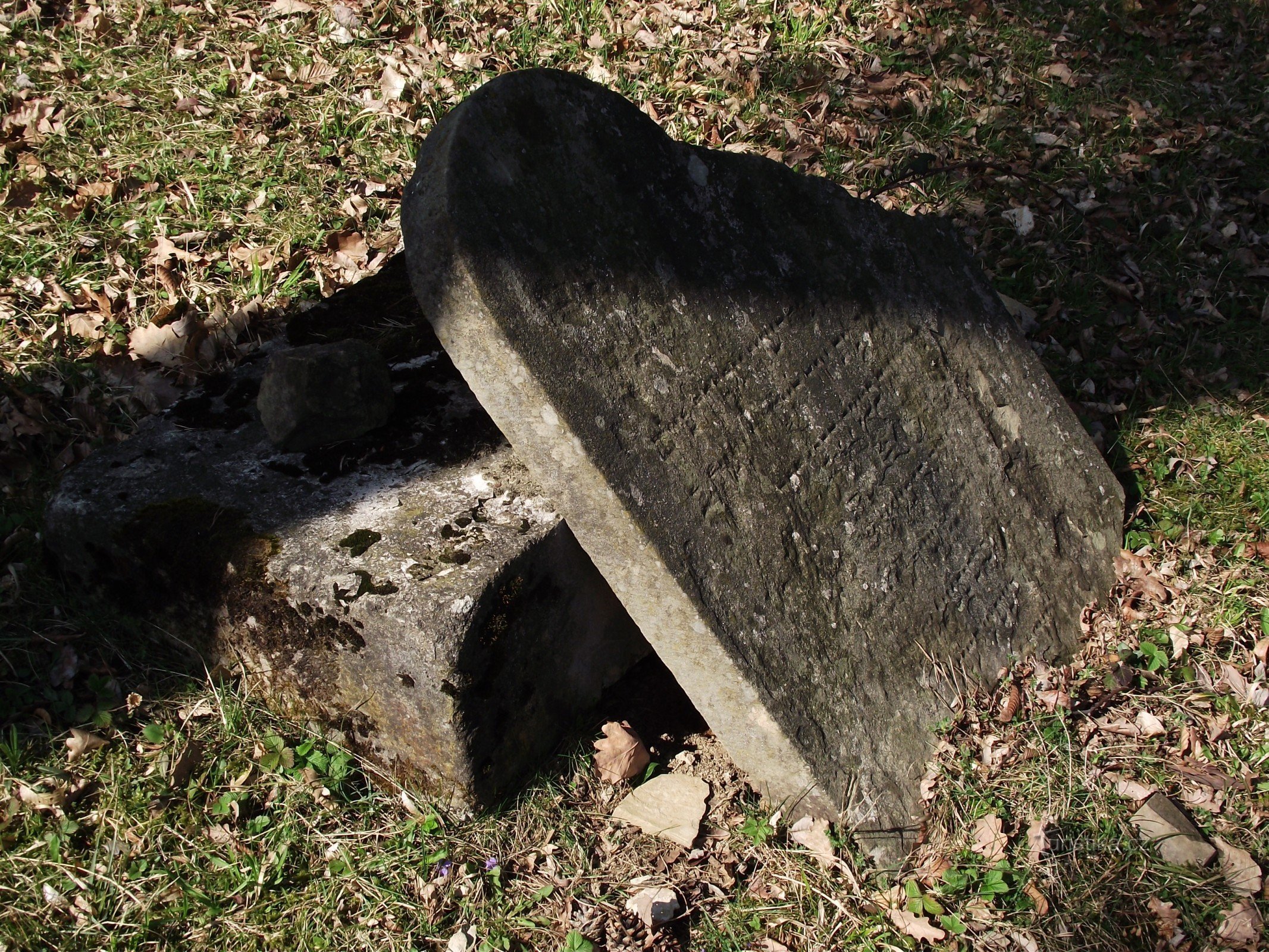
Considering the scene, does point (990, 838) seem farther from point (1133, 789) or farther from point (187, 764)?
point (187, 764)

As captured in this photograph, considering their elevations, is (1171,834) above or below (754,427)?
below

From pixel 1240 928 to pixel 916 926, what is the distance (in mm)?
810

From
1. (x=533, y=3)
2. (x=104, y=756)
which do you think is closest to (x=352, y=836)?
(x=104, y=756)

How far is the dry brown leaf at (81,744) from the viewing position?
262 cm

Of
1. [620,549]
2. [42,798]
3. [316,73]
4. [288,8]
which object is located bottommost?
[42,798]

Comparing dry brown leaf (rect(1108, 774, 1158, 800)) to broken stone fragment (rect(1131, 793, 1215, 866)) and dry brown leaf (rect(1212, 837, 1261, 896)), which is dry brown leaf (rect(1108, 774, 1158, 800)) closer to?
broken stone fragment (rect(1131, 793, 1215, 866))

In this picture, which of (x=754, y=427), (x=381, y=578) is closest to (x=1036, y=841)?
(x=754, y=427)

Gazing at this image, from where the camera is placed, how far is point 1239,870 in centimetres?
249

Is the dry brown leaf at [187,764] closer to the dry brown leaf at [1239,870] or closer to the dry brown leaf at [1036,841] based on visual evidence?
the dry brown leaf at [1036,841]

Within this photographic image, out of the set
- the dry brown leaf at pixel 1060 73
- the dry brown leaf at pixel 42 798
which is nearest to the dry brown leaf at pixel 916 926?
the dry brown leaf at pixel 42 798

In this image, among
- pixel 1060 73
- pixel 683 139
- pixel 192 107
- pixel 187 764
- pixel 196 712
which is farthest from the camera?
pixel 1060 73

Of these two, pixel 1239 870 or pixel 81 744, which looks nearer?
pixel 1239 870

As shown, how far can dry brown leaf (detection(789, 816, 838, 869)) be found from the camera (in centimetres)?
240

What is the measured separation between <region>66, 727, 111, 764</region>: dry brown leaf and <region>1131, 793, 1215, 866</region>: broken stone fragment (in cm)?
280
